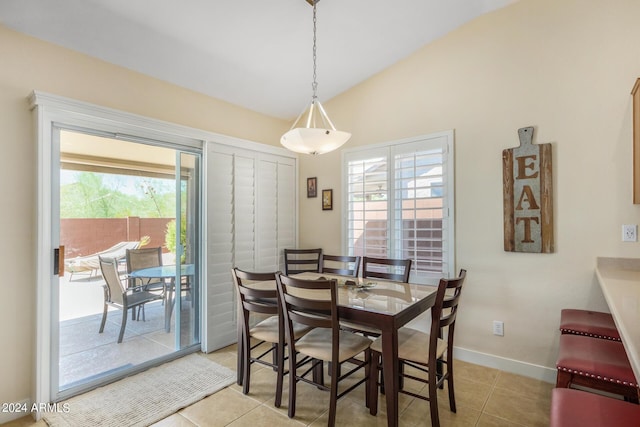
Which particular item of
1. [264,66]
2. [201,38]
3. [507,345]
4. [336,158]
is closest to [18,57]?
[201,38]

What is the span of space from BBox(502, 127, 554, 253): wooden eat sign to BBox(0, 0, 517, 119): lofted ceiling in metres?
1.27

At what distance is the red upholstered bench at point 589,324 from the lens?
1.91 meters

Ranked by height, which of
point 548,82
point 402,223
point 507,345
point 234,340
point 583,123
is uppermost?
point 548,82

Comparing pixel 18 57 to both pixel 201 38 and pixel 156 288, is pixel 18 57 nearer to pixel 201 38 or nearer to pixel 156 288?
pixel 201 38

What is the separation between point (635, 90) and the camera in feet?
6.88

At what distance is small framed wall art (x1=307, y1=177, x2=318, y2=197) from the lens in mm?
4004

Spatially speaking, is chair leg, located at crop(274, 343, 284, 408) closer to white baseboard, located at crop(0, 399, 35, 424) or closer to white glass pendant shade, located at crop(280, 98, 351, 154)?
white glass pendant shade, located at crop(280, 98, 351, 154)

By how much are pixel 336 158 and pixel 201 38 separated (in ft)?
6.14

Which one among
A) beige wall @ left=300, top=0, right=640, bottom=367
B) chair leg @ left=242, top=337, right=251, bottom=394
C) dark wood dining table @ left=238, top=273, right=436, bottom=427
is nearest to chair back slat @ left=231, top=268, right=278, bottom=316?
chair leg @ left=242, top=337, right=251, bottom=394

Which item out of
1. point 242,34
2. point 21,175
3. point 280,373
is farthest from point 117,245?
point 242,34

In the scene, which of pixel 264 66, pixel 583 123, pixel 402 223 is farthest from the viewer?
pixel 402 223

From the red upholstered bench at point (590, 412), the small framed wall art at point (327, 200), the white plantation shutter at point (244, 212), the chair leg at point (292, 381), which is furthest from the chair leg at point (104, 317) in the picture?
the red upholstered bench at point (590, 412)

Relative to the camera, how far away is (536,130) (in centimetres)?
256

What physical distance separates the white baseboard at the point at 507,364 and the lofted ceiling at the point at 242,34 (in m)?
2.95
